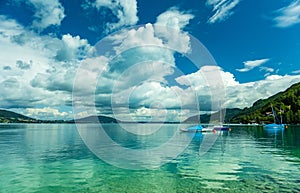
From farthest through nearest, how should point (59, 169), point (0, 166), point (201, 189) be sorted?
point (0, 166), point (59, 169), point (201, 189)

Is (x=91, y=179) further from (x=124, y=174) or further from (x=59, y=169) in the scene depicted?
(x=59, y=169)

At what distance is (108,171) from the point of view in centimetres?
2966

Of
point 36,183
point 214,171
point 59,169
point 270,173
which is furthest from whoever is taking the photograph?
point 59,169

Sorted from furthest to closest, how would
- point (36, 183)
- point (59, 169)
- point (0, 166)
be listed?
1. point (0, 166)
2. point (59, 169)
3. point (36, 183)

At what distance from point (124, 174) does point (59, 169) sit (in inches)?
344

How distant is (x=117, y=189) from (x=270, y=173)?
53.7 ft

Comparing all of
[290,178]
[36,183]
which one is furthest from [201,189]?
[36,183]

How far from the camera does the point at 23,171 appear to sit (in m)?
29.7

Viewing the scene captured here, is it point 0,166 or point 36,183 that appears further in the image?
point 0,166

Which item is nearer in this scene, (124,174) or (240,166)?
(124,174)

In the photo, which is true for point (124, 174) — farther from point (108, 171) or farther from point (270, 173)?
point (270, 173)

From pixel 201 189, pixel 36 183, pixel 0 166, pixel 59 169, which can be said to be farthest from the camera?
pixel 0 166

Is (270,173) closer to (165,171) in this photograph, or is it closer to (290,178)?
(290,178)

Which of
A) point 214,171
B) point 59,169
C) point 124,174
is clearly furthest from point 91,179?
point 214,171
